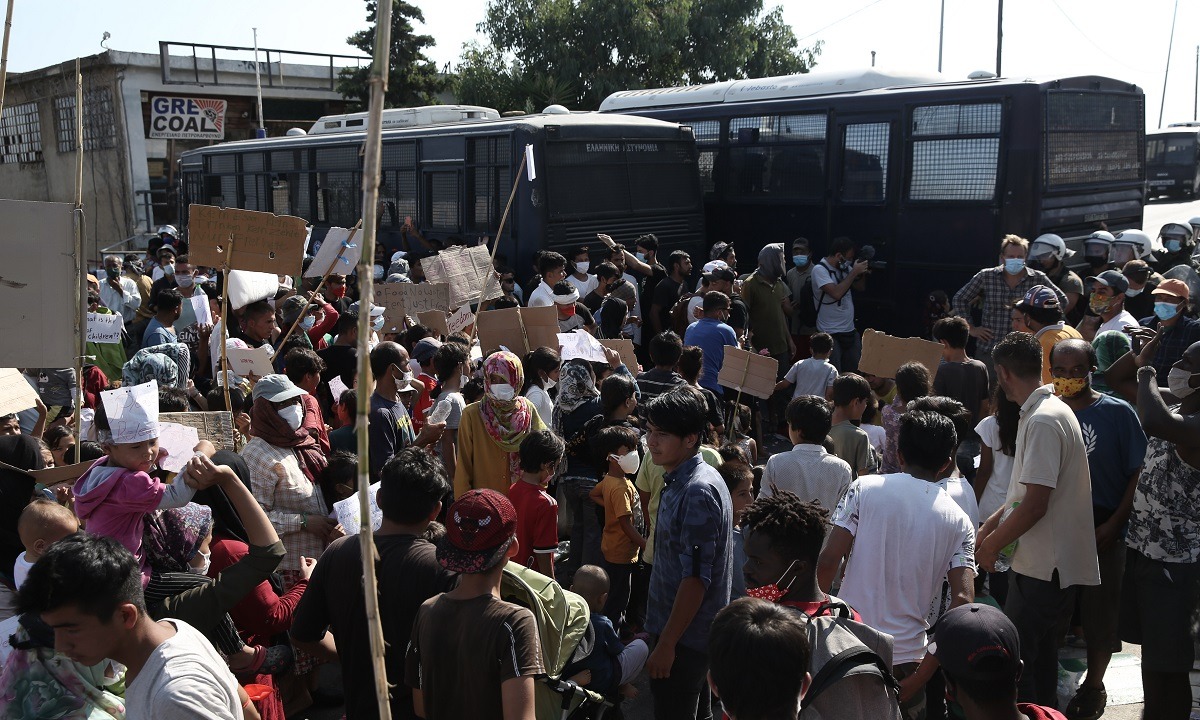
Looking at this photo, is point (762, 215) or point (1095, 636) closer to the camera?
point (1095, 636)

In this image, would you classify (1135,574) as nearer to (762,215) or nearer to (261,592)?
(261,592)

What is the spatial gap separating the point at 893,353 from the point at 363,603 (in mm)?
4706

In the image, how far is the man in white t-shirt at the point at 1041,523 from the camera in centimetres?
380

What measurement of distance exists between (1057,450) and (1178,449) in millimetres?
637

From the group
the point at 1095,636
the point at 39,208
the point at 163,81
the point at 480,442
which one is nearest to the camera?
the point at 39,208

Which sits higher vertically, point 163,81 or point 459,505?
point 163,81

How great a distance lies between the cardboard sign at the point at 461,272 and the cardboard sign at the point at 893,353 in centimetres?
296

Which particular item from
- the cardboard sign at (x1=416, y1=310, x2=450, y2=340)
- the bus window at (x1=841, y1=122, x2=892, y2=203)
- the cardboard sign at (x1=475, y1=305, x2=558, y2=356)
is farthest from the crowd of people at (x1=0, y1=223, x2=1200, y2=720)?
the bus window at (x1=841, y1=122, x2=892, y2=203)

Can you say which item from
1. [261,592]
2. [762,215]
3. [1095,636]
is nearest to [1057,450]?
[1095,636]

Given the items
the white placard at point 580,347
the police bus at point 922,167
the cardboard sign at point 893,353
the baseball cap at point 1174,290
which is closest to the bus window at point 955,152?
the police bus at point 922,167

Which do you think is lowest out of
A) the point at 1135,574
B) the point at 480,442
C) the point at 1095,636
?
the point at 1095,636

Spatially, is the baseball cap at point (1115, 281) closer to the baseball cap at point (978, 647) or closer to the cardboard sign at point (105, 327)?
the baseball cap at point (978, 647)

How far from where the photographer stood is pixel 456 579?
304 cm

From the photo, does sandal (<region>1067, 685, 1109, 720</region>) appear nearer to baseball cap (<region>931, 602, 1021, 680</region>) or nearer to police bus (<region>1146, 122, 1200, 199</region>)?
baseball cap (<region>931, 602, 1021, 680</region>)
